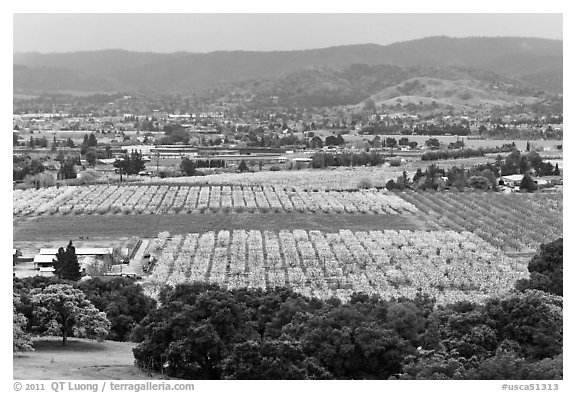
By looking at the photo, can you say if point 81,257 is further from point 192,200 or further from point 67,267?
point 192,200

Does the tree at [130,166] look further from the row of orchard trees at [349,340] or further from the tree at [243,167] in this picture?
the row of orchard trees at [349,340]

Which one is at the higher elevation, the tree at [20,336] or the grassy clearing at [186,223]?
the tree at [20,336]

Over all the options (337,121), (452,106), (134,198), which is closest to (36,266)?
(134,198)

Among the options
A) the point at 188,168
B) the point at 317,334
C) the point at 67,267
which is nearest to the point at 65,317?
the point at 317,334

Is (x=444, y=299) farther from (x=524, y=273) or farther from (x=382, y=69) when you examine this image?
(x=382, y=69)

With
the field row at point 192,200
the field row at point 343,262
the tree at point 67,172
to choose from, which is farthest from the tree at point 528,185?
the tree at point 67,172

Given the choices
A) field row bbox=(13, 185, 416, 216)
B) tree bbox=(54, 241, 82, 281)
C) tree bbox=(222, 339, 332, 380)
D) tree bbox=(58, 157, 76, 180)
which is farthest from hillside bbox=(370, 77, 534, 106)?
tree bbox=(222, 339, 332, 380)

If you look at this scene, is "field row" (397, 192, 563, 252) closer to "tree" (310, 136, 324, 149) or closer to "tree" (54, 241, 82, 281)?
"tree" (54, 241, 82, 281)
